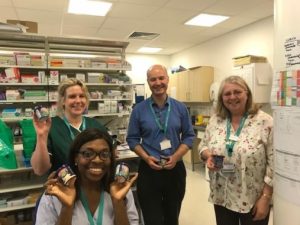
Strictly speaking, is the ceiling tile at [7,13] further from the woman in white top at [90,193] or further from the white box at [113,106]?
the woman in white top at [90,193]

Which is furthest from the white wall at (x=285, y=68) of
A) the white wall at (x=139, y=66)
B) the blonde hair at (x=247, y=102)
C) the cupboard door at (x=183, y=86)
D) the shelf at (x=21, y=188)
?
the white wall at (x=139, y=66)

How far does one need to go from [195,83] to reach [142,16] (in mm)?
2161

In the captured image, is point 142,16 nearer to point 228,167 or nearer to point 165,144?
point 165,144

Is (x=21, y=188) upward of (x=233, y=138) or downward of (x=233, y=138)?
downward

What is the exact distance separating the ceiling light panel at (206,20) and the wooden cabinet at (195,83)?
1.14 meters

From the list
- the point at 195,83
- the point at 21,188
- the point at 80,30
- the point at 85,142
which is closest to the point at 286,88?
the point at 85,142

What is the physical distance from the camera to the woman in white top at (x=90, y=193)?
1238 mm

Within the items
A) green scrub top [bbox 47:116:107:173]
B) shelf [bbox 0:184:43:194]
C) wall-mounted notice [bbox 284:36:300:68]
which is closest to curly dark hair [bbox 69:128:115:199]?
green scrub top [bbox 47:116:107:173]

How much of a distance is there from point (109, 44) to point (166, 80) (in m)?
1.62

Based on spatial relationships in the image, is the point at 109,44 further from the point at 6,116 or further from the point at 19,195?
the point at 19,195

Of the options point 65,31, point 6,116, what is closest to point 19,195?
point 6,116

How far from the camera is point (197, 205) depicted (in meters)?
3.84

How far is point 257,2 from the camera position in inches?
Answer: 153

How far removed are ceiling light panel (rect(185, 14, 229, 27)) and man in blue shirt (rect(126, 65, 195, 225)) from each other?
2.79m
